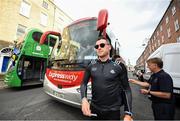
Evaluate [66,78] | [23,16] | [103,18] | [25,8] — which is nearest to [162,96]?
[103,18]

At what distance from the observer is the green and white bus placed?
26.0 ft

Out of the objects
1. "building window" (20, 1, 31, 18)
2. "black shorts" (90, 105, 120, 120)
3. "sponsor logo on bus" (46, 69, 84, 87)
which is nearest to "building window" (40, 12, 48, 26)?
"building window" (20, 1, 31, 18)

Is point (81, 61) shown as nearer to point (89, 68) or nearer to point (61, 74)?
point (61, 74)

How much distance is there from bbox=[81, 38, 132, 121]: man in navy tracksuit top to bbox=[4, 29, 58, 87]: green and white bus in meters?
5.22

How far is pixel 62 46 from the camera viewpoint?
538cm

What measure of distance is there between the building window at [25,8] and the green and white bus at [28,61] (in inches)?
423

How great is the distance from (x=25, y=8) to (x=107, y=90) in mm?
20484

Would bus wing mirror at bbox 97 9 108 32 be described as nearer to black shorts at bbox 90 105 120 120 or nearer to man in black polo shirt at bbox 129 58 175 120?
man in black polo shirt at bbox 129 58 175 120

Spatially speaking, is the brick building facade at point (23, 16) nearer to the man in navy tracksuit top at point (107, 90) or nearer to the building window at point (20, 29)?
the building window at point (20, 29)

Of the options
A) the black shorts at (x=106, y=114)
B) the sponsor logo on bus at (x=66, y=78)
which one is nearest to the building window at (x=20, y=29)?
the sponsor logo on bus at (x=66, y=78)

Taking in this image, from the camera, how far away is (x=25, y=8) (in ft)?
60.7

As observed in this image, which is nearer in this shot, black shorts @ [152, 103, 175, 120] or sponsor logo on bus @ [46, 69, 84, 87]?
black shorts @ [152, 103, 175, 120]

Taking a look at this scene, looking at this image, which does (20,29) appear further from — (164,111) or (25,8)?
(164,111)

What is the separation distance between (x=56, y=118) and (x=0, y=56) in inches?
529
